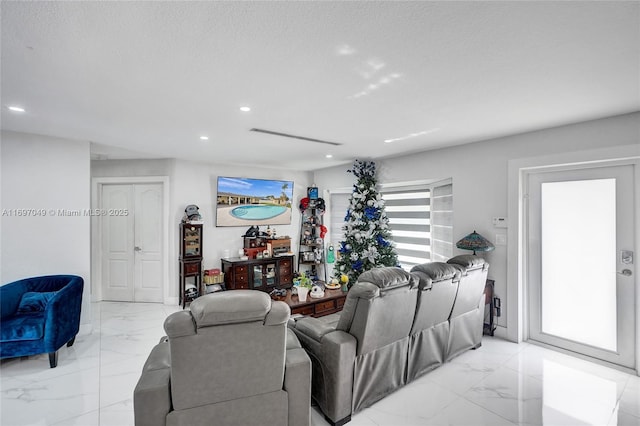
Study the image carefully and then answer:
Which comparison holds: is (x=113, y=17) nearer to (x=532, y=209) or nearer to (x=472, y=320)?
(x=472, y=320)

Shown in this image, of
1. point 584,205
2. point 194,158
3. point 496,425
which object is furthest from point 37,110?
point 584,205

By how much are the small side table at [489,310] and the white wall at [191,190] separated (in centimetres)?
407

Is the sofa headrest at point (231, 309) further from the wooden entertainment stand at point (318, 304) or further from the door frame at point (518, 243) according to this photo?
the door frame at point (518, 243)

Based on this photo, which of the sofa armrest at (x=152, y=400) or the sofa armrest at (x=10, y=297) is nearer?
the sofa armrest at (x=152, y=400)

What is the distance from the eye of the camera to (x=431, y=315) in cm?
279

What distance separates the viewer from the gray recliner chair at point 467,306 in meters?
3.06

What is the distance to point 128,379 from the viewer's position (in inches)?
113

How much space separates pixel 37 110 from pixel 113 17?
6.54 ft

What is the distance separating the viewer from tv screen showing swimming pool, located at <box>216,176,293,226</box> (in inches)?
225

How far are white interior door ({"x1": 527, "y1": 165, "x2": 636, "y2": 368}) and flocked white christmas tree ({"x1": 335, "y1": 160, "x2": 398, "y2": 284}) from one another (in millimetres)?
1992

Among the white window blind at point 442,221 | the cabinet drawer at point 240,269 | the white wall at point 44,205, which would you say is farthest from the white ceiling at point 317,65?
the cabinet drawer at point 240,269

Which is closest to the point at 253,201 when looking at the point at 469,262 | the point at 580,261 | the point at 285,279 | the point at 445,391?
the point at 285,279

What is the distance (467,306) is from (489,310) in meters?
0.86

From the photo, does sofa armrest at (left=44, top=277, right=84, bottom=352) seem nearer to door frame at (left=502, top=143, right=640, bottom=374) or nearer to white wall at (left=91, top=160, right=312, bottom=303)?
white wall at (left=91, top=160, right=312, bottom=303)
